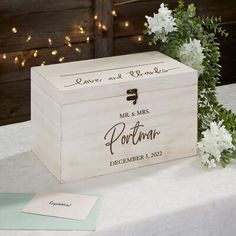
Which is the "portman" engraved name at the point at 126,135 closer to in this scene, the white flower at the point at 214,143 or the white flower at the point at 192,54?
the white flower at the point at 214,143

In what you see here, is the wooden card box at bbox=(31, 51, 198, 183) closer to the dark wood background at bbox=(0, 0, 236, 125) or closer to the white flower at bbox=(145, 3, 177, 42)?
the white flower at bbox=(145, 3, 177, 42)

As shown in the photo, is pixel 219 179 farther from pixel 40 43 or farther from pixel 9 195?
pixel 40 43

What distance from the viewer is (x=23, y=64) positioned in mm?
3752

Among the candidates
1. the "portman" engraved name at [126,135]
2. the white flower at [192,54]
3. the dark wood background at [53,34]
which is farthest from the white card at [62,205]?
the dark wood background at [53,34]

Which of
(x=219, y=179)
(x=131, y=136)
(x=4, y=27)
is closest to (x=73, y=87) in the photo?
(x=131, y=136)

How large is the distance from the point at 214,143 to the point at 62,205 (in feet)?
1.37

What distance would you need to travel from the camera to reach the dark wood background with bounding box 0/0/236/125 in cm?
367

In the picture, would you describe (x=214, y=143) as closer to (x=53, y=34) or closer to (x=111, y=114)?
(x=111, y=114)

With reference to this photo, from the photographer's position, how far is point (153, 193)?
5.46ft

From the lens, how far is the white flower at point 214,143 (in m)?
1.77

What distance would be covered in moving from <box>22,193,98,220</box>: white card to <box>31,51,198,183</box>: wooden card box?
0.08 m

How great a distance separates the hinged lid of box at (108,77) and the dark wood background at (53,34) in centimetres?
189

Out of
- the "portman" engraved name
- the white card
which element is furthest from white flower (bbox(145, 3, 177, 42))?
the white card

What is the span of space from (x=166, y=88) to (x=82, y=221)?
411 mm
